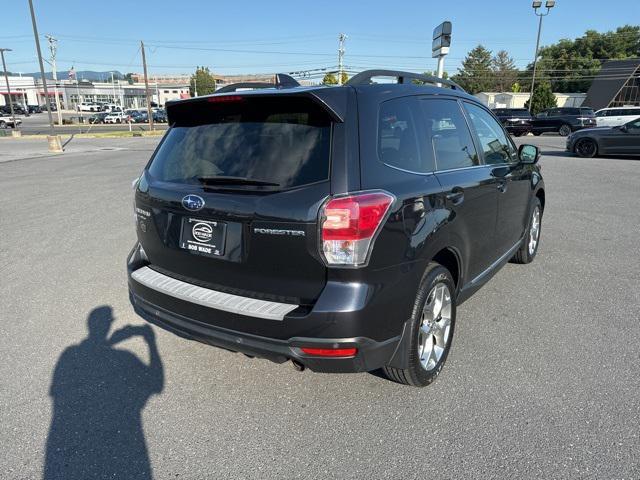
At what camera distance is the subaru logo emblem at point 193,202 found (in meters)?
2.64

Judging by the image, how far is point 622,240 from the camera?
21.0 ft

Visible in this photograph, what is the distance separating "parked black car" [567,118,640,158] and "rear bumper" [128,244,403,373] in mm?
17274

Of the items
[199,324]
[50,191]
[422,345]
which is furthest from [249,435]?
[50,191]

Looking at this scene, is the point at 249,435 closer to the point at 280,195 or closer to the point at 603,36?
the point at 280,195

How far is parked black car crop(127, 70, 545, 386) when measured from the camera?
235cm

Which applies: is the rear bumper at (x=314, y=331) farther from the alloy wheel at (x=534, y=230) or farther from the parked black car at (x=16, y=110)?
the parked black car at (x=16, y=110)

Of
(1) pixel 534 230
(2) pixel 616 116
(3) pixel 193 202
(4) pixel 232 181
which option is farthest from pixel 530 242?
(2) pixel 616 116

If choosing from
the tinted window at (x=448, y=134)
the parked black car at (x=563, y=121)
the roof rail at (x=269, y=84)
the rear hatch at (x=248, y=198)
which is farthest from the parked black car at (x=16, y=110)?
the tinted window at (x=448, y=134)

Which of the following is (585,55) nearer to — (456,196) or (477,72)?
(477,72)

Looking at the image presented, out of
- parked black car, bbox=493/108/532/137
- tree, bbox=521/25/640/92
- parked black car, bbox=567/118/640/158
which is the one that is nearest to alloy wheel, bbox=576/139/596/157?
parked black car, bbox=567/118/640/158

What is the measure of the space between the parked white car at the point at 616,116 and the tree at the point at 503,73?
70.3 metres

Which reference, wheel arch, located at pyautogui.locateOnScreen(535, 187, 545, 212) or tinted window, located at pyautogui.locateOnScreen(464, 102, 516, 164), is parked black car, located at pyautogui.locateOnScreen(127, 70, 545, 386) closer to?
tinted window, located at pyautogui.locateOnScreen(464, 102, 516, 164)

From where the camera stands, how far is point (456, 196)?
3098mm

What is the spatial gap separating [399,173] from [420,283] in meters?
0.64
